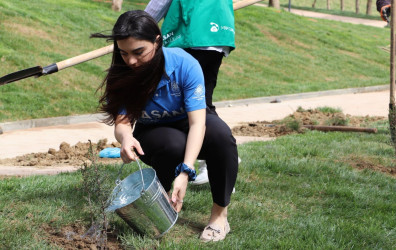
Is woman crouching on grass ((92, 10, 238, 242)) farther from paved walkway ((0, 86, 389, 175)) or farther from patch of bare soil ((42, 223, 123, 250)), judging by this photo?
paved walkway ((0, 86, 389, 175))

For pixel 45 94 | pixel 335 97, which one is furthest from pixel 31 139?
pixel 335 97

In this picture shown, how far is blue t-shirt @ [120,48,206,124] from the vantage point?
3.50 m

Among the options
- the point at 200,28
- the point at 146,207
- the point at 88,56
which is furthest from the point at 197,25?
the point at 146,207

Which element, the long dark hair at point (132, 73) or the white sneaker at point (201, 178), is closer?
the long dark hair at point (132, 73)

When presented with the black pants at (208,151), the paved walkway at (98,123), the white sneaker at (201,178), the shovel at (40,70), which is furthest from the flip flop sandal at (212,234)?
the paved walkway at (98,123)

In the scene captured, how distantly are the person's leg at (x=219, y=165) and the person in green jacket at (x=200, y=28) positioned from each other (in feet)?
2.63

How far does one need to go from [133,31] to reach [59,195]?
153 centimetres

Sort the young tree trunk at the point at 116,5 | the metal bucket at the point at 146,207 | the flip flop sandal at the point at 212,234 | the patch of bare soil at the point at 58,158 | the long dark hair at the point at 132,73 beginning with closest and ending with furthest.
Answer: the metal bucket at the point at 146,207 < the long dark hair at the point at 132,73 < the flip flop sandal at the point at 212,234 < the patch of bare soil at the point at 58,158 < the young tree trunk at the point at 116,5

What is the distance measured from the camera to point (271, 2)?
104 ft

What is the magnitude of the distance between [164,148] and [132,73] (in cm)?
50

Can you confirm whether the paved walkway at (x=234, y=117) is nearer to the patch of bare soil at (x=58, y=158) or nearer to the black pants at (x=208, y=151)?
the patch of bare soil at (x=58, y=158)

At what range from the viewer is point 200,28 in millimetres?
4426

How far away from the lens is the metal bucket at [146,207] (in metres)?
3.15

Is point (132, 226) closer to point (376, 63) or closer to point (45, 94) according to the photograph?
point (45, 94)
